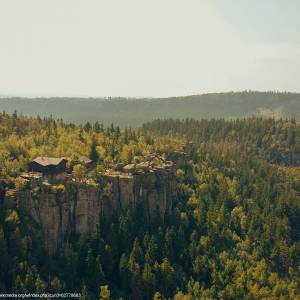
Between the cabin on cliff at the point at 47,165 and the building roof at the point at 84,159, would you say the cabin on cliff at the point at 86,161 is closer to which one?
the building roof at the point at 84,159

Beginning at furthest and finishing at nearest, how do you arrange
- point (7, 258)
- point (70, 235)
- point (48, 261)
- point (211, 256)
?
point (211, 256) → point (70, 235) → point (48, 261) → point (7, 258)

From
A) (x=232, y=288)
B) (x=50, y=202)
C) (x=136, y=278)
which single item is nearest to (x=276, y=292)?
(x=232, y=288)

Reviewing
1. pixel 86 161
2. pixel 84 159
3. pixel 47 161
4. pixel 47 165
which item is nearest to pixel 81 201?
pixel 47 165

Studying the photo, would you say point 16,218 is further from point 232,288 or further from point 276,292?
point 276,292

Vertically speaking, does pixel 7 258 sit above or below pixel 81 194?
below

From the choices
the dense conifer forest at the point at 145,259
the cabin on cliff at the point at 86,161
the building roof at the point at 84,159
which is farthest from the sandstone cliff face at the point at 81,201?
the building roof at the point at 84,159

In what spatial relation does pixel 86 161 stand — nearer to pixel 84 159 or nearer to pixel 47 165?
pixel 84 159

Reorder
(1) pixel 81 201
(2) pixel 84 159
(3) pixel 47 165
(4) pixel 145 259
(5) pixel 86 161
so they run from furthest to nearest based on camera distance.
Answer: (2) pixel 84 159 < (5) pixel 86 161 < (3) pixel 47 165 < (1) pixel 81 201 < (4) pixel 145 259
